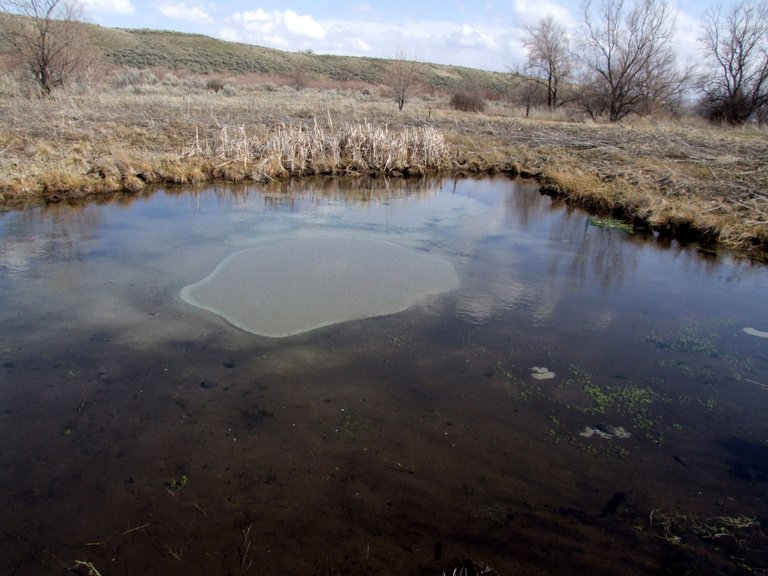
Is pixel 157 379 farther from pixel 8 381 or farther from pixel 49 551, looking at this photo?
pixel 49 551

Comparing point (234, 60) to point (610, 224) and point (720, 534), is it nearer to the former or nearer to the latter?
point (610, 224)

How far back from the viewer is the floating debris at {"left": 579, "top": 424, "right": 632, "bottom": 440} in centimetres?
354

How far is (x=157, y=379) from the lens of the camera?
397cm

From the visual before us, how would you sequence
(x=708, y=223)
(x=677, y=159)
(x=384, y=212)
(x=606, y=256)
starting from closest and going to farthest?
(x=606, y=256), (x=708, y=223), (x=384, y=212), (x=677, y=159)

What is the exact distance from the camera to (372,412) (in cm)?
368

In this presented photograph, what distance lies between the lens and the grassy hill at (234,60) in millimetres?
41031

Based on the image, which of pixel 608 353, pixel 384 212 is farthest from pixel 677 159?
pixel 608 353

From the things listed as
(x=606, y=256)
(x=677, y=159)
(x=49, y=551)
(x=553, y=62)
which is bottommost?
(x=49, y=551)

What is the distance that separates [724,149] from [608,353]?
45.0 ft

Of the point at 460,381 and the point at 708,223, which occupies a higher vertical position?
the point at 708,223

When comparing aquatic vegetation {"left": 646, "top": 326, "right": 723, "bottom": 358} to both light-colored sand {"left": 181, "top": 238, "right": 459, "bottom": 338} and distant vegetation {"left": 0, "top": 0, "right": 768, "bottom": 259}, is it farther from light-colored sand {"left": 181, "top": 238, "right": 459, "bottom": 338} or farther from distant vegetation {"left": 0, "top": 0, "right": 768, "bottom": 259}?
distant vegetation {"left": 0, "top": 0, "right": 768, "bottom": 259}

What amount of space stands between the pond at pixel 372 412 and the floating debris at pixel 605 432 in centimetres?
2

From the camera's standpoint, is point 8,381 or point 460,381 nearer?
point 8,381

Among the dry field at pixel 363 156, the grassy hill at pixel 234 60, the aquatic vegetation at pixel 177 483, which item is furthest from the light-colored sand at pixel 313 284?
the grassy hill at pixel 234 60
